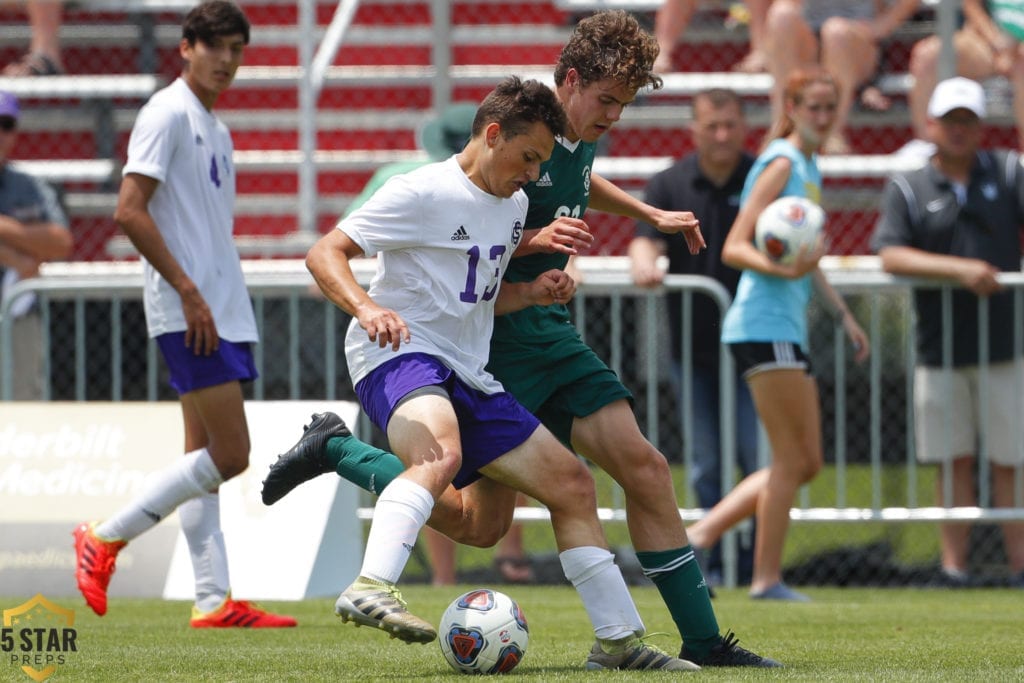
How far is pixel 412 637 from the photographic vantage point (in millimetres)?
4305

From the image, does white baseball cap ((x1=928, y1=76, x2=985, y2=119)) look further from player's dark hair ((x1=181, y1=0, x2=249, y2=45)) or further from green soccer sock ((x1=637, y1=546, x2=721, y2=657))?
green soccer sock ((x1=637, y1=546, x2=721, y2=657))

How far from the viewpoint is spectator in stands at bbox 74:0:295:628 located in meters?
6.36

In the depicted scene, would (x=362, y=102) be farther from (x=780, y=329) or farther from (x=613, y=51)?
(x=613, y=51)

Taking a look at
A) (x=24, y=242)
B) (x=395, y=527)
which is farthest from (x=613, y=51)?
(x=24, y=242)

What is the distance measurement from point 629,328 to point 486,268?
15.7 feet

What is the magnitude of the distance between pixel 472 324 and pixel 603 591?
2.97 feet

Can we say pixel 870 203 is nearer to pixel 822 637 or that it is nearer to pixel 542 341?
pixel 822 637

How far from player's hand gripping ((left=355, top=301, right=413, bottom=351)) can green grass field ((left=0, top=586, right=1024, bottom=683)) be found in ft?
3.16

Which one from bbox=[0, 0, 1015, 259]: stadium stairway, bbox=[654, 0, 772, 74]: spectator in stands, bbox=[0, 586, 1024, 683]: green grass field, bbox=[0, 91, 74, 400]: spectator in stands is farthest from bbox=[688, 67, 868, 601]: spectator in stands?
bbox=[654, 0, 772, 74]: spectator in stands

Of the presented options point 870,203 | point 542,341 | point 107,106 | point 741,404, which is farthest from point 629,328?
point 107,106

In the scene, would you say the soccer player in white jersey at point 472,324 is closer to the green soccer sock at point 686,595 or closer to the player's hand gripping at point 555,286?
the player's hand gripping at point 555,286

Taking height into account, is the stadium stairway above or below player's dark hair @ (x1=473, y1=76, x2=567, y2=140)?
above

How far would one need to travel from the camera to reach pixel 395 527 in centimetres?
457

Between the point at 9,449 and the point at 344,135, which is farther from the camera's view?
the point at 344,135
